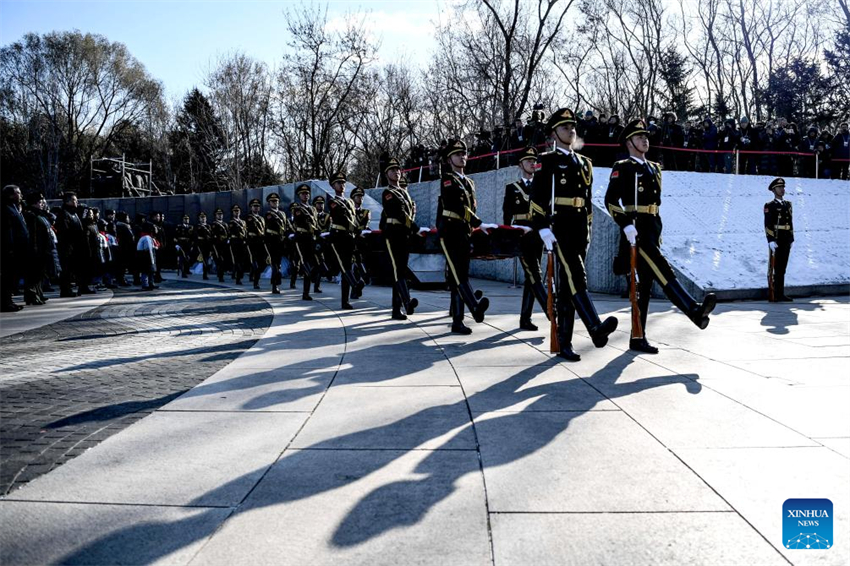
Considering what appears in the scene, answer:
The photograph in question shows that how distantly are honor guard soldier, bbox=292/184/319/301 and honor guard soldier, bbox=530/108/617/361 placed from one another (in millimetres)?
7971

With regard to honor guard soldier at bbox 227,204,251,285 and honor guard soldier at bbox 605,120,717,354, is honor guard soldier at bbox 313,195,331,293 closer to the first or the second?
honor guard soldier at bbox 227,204,251,285

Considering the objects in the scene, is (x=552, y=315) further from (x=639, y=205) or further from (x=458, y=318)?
(x=458, y=318)

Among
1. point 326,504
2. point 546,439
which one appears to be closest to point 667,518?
point 546,439

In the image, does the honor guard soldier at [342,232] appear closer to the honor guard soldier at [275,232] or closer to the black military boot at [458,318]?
the black military boot at [458,318]

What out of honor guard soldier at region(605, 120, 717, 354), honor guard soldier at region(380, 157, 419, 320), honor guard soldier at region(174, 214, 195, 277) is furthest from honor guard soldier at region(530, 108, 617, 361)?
honor guard soldier at region(174, 214, 195, 277)

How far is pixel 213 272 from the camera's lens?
97.2ft

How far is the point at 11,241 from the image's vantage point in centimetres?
1277

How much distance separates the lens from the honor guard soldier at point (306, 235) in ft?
46.5

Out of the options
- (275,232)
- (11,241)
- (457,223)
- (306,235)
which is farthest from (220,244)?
(457,223)

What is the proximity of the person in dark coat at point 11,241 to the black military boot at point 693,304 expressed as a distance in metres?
11.3

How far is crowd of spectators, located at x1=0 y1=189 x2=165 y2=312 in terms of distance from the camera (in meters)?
12.9

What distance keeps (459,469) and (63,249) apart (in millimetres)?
15571

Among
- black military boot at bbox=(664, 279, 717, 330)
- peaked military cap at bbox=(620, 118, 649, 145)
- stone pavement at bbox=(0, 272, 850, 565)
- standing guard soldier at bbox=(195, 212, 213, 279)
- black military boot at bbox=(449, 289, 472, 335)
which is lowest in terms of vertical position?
stone pavement at bbox=(0, 272, 850, 565)

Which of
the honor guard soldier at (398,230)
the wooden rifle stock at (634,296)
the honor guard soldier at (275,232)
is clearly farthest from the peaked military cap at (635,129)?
the honor guard soldier at (275,232)
